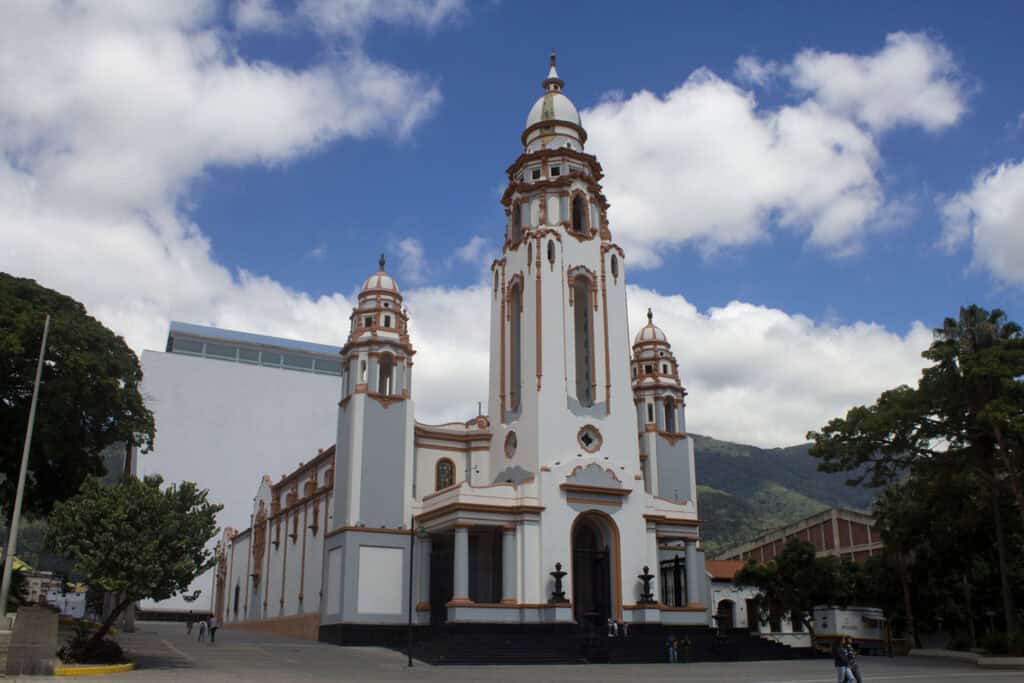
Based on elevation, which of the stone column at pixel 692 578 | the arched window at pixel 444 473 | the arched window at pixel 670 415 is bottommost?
the stone column at pixel 692 578

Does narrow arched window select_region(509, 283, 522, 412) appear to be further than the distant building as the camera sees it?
No

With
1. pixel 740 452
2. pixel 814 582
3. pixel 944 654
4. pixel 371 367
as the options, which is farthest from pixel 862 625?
pixel 740 452

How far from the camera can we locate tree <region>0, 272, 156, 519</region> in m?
31.9

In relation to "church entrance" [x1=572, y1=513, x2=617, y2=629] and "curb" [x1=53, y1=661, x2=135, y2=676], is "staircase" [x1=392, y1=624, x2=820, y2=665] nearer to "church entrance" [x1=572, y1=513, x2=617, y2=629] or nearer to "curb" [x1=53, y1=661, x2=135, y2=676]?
"church entrance" [x1=572, y1=513, x2=617, y2=629]

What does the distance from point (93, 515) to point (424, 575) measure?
1707 cm

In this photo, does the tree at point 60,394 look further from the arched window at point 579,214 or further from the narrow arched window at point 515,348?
the arched window at point 579,214

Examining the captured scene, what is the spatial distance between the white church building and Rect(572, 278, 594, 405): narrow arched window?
0.25 ft

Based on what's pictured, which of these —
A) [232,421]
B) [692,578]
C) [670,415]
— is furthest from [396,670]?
[232,421]

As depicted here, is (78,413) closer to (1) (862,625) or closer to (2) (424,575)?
(2) (424,575)

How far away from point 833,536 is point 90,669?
4851 centimetres

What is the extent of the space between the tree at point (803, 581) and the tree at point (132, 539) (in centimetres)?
3144

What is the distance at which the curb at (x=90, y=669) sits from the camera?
23.0m

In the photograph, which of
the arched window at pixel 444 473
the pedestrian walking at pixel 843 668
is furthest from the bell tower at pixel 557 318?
the pedestrian walking at pixel 843 668

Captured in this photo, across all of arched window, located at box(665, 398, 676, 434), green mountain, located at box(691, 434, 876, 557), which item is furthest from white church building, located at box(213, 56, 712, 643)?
green mountain, located at box(691, 434, 876, 557)
